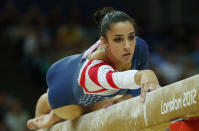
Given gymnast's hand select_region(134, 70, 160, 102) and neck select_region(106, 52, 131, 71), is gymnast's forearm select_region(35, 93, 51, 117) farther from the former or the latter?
gymnast's hand select_region(134, 70, 160, 102)

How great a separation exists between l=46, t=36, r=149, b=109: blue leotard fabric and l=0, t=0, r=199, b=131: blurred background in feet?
10.4

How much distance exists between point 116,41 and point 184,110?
0.70 metres

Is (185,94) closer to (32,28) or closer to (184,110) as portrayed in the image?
(184,110)

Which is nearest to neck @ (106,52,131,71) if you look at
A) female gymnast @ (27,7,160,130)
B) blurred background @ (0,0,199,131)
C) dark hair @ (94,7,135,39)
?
female gymnast @ (27,7,160,130)

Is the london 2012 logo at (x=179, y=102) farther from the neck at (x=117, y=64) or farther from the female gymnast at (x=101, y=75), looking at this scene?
the neck at (x=117, y=64)

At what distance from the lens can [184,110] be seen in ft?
6.18

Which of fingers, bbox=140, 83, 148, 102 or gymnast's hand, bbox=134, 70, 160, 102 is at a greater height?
gymnast's hand, bbox=134, 70, 160, 102

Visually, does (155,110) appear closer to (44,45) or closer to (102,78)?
(102,78)

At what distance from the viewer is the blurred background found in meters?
6.73

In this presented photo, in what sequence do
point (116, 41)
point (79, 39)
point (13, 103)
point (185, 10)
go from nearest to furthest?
point (116, 41) < point (13, 103) < point (79, 39) < point (185, 10)

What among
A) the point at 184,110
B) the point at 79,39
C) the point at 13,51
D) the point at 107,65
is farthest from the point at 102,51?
the point at 13,51

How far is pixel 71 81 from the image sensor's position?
289 centimetres

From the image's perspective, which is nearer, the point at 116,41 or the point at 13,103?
the point at 116,41

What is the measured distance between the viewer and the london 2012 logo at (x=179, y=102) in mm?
1825
